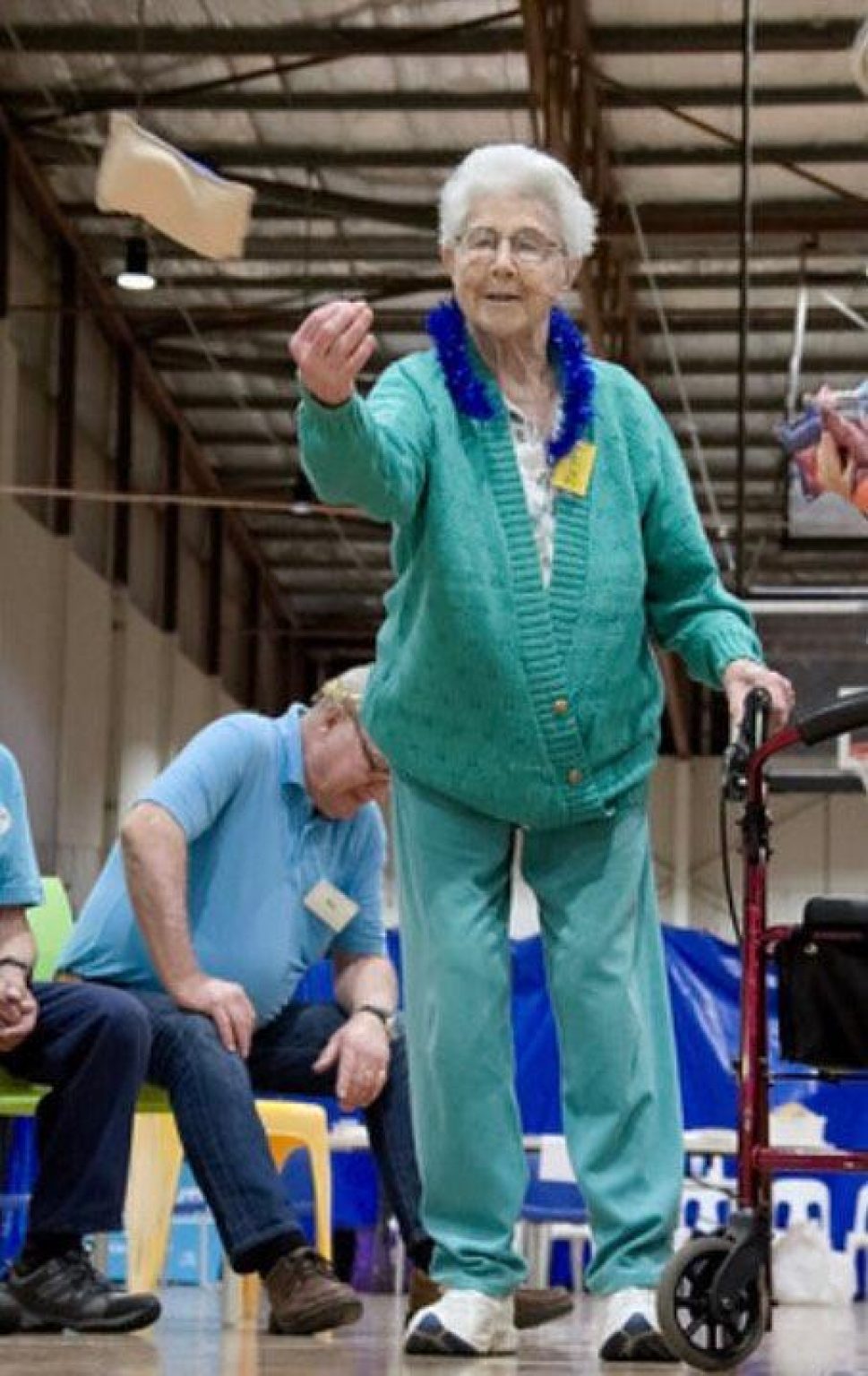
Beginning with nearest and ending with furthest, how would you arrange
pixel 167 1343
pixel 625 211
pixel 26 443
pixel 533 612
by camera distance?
pixel 533 612 < pixel 167 1343 < pixel 625 211 < pixel 26 443

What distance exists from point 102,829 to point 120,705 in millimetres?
907

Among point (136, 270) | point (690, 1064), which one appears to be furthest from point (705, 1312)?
point (136, 270)

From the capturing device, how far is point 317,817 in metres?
4.17

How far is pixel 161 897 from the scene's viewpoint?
12.7ft

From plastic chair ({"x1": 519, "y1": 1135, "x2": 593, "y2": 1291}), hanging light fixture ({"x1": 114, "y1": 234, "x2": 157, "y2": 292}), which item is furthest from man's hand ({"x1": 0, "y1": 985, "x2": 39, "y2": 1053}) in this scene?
hanging light fixture ({"x1": 114, "y1": 234, "x2": 157, "y2": 292})

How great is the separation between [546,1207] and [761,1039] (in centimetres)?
469

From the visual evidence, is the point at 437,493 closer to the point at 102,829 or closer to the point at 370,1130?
the point at 370,1130

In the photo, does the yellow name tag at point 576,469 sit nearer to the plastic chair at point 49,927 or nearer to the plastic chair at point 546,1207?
the plastic chair at point 49,927

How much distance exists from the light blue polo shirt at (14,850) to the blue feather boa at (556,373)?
1.21 meters

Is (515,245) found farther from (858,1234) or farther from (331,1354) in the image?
(858,1234)

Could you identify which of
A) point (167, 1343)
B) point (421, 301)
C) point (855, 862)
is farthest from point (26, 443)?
point (167, 1343)

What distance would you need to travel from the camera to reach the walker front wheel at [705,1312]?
2545mm

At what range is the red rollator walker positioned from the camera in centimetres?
260

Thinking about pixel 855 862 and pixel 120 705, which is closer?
pixel 120 705
